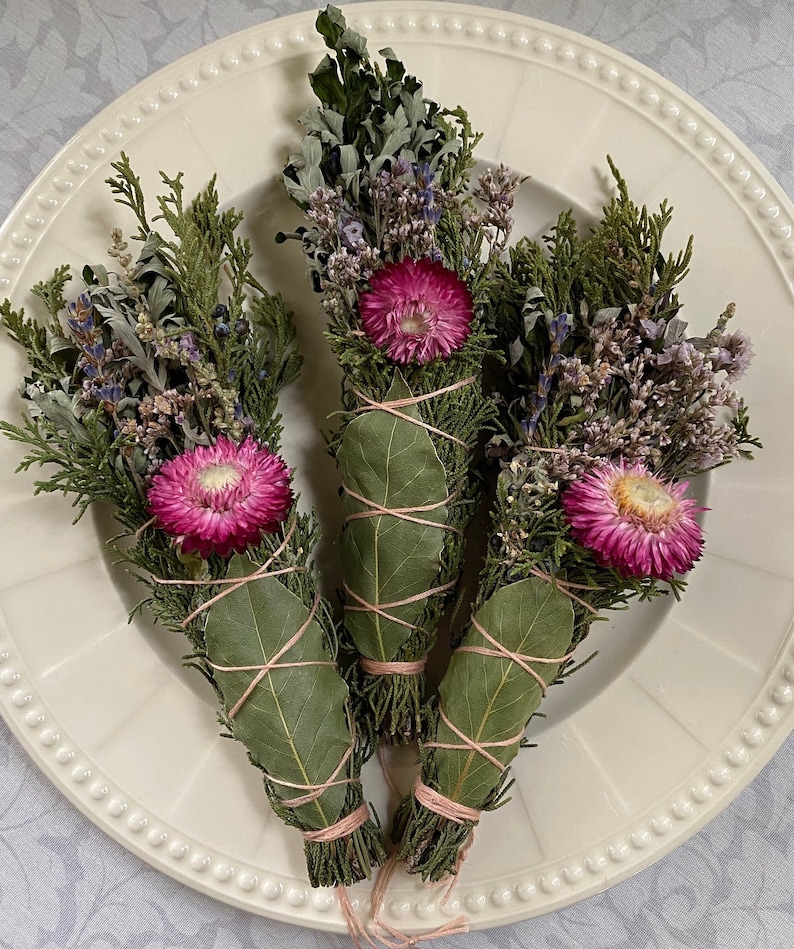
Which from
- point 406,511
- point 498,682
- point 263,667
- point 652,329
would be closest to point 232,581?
point 263,667

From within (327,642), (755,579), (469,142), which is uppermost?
(469,142)

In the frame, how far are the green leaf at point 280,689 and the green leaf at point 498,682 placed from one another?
14 centimetres

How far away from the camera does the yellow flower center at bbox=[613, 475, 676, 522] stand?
777 millimetres

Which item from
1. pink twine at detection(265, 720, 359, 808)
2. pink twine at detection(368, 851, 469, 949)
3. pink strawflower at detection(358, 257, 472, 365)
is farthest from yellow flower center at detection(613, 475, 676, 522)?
pink twine at detection(368, 851, 469, 949)

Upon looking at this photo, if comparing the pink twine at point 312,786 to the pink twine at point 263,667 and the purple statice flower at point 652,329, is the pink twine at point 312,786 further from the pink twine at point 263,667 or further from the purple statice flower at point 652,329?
the purple statice flower at point 652,329

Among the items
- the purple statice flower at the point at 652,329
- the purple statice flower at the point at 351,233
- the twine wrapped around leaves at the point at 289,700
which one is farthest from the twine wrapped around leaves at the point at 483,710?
the purple statice flower at the point at 351,233

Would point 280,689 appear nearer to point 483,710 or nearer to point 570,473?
point 483,710

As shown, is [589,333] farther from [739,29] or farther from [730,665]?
[739,29]

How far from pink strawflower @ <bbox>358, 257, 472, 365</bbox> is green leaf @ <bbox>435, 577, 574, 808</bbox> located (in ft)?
0.99

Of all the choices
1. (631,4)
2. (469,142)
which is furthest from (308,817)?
(631,4)

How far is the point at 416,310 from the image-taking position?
2.73ft

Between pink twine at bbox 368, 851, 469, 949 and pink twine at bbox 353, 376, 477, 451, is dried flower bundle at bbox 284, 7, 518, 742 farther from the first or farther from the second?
pink twine at bbox 368, 851, 469, 949

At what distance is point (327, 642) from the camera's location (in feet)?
3.15

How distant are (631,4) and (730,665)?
983 millimetres
